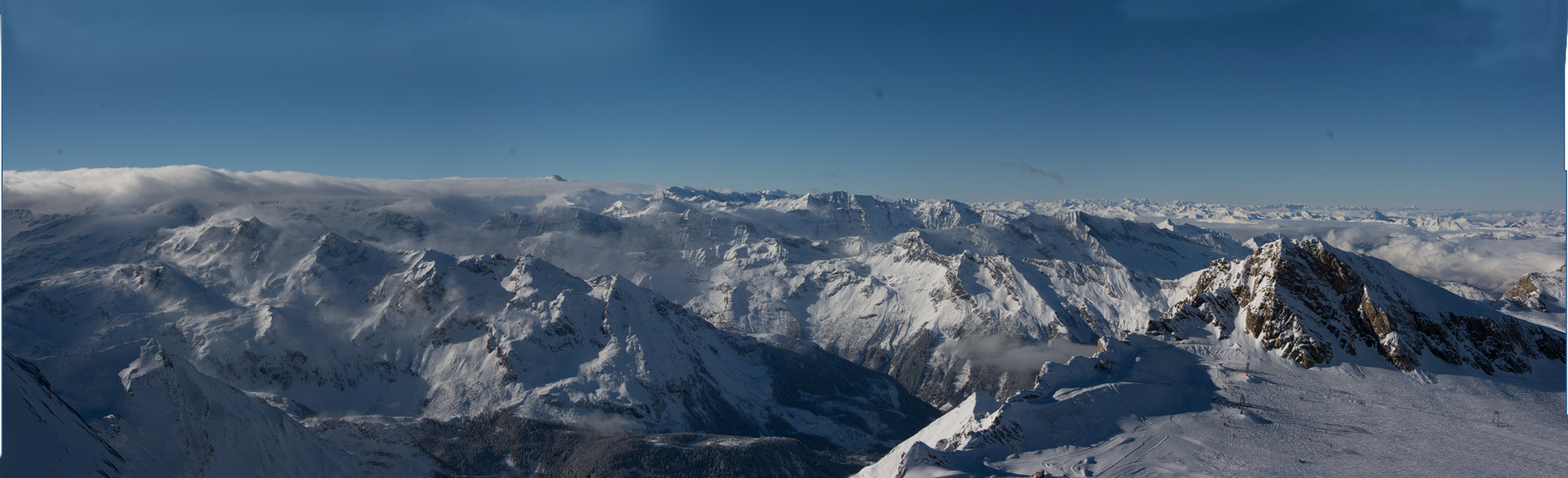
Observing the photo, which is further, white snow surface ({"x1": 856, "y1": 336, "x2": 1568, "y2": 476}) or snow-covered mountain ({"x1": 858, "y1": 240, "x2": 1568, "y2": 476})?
snow-covered mountain ({"x1": 858, "y1": 240, "x2": 1568, "y2": 476})

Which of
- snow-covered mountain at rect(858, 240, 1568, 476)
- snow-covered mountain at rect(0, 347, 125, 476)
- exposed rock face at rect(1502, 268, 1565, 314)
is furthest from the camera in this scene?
exposed rock face at rect(1502, 268, 1565, 314)

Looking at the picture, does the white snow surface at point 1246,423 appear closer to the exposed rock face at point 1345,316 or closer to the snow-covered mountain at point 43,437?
the exposed rock face at point 1345,316

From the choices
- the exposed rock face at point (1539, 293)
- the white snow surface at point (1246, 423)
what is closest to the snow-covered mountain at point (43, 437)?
the white snow surface at point (1246, 423)

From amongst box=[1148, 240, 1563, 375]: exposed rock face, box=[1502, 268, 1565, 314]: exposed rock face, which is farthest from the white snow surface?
box=[1502, 268, 1565, 314]: exposed rock face

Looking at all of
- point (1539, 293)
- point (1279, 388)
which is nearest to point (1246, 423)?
point (1279, 388)

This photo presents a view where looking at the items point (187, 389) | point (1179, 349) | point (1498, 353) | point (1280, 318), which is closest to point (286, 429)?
point (187, 389)

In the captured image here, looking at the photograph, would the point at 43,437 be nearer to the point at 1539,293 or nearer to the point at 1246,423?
the point at 1246,423

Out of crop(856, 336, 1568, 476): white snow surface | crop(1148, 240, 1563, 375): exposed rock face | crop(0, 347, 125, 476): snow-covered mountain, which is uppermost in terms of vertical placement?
crop(1148, 240, 1563, 375): exposed rock face

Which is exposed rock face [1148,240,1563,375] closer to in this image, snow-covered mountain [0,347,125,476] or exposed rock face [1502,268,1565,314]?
exposed rock face [1502,268,1565,314]
